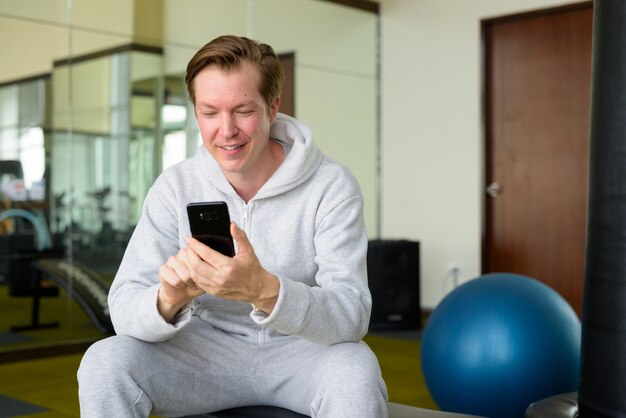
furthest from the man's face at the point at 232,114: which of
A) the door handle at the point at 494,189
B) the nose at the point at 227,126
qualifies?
the door handle at the point at 494,189

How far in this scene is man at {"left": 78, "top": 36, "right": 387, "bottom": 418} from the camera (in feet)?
4.94

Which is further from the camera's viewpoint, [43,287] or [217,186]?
[43,287]

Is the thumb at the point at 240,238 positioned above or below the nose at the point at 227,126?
below

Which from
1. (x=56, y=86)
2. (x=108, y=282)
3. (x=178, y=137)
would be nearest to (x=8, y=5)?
(x=56, y=86)

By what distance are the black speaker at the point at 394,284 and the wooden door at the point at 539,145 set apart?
694 millimetres

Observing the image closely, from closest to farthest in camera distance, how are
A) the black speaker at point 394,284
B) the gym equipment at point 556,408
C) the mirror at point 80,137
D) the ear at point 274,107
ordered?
1. the ear at point 274,107
2. the gym equipment at point 556,408
3. the mirror at point 80,137
4. the black speaker at point 394,284

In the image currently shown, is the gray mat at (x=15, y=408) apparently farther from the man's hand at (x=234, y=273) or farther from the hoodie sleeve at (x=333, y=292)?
the man's hand at (x=234, y=273)

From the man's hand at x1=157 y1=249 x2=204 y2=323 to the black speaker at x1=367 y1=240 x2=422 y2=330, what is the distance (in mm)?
3888

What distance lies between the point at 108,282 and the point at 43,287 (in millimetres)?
400

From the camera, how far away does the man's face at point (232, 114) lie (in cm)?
166

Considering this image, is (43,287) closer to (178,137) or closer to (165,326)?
(178,137)

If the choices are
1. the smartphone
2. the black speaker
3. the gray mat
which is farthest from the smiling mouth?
the black speaker

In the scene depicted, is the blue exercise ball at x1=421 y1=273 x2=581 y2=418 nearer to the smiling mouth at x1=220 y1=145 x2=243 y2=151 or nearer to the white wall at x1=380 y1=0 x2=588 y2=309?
the smiling mouth at x1=220 y1=145 x2=243 y2=151

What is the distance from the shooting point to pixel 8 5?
174 inches
